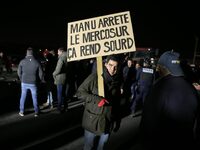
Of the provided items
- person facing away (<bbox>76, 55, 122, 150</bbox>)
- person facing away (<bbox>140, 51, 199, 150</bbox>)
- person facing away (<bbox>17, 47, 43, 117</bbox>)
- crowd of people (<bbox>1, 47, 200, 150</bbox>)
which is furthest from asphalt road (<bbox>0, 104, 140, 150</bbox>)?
person facing away (<bbox>140, 51, 199, 150</bbox>)

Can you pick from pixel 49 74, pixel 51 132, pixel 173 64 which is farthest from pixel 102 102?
pixel 49 74

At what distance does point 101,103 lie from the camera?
4.41 metres

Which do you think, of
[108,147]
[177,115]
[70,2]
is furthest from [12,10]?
[177,115]

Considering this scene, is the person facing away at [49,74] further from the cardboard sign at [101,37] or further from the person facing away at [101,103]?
the person facing away at [101,103]

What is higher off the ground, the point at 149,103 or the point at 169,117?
the point at 149,103

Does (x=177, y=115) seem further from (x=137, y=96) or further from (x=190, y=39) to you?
(x=190, y=39)

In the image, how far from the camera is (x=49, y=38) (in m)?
36.5

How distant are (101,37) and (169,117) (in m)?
2.31

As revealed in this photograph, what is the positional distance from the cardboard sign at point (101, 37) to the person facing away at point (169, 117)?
6.37ft

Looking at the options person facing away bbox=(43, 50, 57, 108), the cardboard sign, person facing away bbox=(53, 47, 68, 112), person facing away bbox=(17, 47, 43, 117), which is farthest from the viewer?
person facing away bbox=(43, 50, 57, 108)

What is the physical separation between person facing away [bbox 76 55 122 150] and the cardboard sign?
303mm

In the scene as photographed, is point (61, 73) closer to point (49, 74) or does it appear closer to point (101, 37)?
point (49, 74)

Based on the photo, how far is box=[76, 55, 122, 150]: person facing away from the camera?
177 inches

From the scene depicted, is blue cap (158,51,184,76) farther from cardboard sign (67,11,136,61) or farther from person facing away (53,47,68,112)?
person facing away (53,47,68,112)
